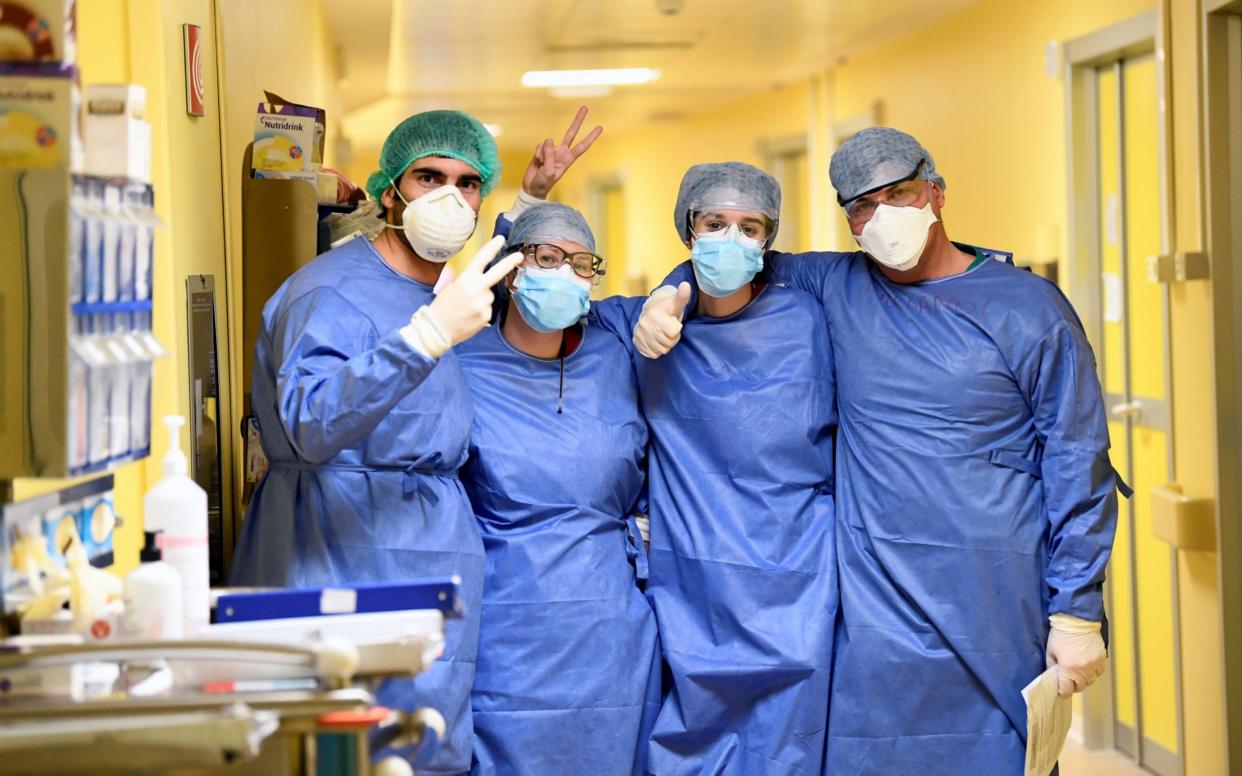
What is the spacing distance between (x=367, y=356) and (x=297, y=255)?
91 centimetres

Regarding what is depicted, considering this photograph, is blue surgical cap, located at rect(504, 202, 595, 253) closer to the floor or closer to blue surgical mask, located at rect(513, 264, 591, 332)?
blue surgical mask, located at rect(513, 264, 591, 332)

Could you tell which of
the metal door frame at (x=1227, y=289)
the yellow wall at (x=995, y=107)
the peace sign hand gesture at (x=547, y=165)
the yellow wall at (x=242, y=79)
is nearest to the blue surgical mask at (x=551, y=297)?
the peace sign hand gesture at (x=547, y=165)

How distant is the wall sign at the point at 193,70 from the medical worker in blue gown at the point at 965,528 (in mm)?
974

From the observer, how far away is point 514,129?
11.6m

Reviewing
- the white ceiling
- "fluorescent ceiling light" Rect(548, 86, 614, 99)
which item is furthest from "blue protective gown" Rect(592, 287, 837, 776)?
"fluorescent ceiling light" Rect(548, 86, 614, 99)

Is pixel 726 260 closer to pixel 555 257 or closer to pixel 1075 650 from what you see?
pixel 555 257

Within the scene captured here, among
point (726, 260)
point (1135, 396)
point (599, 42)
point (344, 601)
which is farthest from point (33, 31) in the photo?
point (599, 42)

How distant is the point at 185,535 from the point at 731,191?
121cm

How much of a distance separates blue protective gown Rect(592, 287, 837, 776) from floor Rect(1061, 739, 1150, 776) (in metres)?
2.27

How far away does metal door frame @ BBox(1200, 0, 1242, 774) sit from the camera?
3.46m

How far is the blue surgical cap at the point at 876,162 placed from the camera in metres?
2.48

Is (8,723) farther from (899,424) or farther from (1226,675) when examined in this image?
(1226,675)

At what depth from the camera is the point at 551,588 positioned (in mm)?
2354

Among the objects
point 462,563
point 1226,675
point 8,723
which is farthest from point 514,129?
point 8,723
